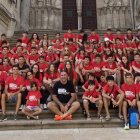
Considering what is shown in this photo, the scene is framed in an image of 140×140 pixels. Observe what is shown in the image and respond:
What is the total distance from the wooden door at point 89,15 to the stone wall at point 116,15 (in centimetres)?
51

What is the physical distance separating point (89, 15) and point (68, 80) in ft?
47.2

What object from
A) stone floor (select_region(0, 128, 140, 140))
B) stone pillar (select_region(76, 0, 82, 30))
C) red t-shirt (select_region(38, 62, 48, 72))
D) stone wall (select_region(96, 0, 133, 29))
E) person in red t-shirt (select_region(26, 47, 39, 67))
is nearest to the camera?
stone floor (select_region(0, 128, 140, 140))

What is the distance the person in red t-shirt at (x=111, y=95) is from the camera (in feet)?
26.3

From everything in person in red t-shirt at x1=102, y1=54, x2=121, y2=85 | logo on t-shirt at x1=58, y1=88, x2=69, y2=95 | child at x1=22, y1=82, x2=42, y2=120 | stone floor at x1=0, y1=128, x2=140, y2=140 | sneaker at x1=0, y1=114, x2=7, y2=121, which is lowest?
stone floor at x1=0, y1=128, x2=140, y2=140

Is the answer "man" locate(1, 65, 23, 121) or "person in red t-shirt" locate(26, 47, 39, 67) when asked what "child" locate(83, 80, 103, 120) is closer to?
"man" locate(1, 65, 23, 121)

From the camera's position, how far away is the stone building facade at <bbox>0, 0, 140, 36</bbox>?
21.3 meters

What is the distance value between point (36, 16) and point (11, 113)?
→ 14160mm

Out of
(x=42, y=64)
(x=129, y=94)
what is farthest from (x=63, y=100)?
(x=42, y=64)

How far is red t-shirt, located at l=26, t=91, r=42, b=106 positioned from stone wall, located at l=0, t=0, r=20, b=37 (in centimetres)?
914

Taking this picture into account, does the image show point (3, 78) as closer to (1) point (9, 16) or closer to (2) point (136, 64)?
(2) point (136, 64)

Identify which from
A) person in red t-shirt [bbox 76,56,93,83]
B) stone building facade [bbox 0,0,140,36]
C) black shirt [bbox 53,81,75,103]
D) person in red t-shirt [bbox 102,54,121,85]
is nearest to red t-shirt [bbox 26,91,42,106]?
black shirt [bbox 53,81,75,103]

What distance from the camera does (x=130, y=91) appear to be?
26.7ft

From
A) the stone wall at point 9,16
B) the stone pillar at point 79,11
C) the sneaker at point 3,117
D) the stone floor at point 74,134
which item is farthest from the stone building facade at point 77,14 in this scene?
the stone floor at point 74,134

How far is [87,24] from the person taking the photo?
72.9 ft
